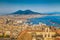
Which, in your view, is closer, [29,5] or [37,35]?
[37,35]

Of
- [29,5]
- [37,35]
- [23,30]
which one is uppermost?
[29,5]

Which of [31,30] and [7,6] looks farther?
[7,6]

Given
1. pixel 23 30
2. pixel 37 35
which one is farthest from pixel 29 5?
pixel 37 35

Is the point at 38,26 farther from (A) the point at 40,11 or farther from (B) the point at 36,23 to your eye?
(A) the point at 40,11

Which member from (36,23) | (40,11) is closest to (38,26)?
(36,23)

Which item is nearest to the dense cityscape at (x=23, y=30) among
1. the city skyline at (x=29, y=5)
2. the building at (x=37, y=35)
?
the building at (x=37, y=35)

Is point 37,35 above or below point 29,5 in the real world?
below

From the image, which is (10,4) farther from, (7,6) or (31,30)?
(31,30)

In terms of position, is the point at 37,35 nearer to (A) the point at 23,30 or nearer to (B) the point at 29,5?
(A) the point at 23,30

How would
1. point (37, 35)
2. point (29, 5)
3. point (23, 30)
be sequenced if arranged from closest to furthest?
point (37, 35) < point (23, 30) < point (29, 5)

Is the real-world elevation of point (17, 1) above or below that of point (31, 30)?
above

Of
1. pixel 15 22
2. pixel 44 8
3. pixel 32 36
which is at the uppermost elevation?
pixel 44 8
